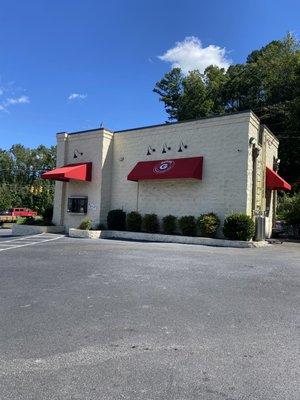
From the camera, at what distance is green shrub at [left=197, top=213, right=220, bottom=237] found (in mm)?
20922

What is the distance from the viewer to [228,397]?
13.3 ft

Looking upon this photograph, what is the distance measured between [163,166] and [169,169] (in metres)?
0.58

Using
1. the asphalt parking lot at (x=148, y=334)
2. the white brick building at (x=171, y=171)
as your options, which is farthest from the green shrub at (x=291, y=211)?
the asphalt parking lot at (x=148, y=334)

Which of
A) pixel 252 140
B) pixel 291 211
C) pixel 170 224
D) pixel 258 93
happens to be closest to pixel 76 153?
pixel 170 224

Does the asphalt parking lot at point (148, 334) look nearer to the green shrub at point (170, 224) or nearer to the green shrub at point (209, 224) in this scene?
the green shrub at point (209, 224)

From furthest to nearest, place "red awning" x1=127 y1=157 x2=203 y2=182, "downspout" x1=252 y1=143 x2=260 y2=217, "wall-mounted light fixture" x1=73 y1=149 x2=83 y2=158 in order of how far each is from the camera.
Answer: "wall-mounted light fixture" x1=73 y1=149 x2=83 y2=158 < "red awning" x1=127 y1=157 x2=203 y2=182 < "downspout" x1=252 y1=143 x2=260 y2=217

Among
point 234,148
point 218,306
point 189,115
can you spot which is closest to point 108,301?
point 218,306

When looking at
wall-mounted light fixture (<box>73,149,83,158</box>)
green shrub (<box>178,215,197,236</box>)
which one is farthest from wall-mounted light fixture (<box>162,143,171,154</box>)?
wall-mounted light fixture (<box>73,149,83,158</box>)

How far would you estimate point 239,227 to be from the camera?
1966 centimetres

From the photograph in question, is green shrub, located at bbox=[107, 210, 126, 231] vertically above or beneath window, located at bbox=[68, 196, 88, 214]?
beneath

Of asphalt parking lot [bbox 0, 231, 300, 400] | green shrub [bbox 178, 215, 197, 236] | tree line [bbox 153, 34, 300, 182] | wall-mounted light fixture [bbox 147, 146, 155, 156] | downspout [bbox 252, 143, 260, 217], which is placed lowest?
asphalt parking lot [bbox 0, 231, 300, 400]

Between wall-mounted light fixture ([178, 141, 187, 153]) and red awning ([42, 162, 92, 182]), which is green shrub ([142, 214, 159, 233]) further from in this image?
red awning ([42, 162, 92, 182])

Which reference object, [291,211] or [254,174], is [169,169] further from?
[291,211]

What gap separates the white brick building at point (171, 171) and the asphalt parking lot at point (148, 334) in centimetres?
1117
